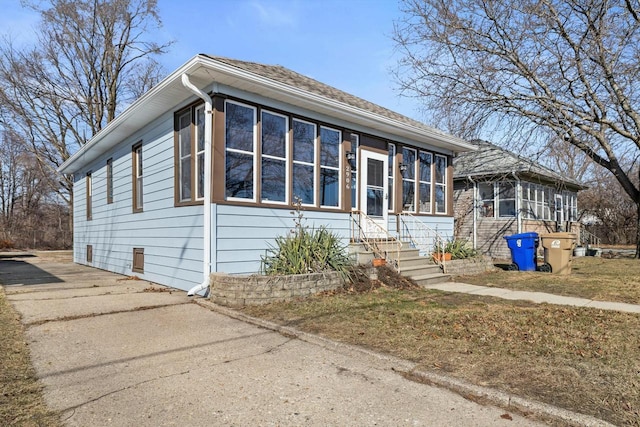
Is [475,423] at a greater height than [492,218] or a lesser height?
lesser

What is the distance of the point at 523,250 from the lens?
11.1 metres

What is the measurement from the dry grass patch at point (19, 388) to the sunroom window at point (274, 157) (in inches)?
168

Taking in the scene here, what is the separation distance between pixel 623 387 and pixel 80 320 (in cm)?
577

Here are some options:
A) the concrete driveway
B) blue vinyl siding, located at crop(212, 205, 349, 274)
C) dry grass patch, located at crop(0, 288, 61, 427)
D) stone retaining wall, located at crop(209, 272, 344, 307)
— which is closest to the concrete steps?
blue vinyl siding, located at crop(212, 205, 349, 274)

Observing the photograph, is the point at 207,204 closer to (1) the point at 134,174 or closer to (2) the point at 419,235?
(1) the point at 134,174

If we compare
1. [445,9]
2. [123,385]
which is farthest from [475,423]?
[445,9]

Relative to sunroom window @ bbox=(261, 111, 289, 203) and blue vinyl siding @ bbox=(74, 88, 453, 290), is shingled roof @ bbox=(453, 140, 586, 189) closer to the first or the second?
blue vinyl siding @ bbox=(74, 88, 453, 290)

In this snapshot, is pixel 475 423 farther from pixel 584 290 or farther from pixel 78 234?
pixel 78 234

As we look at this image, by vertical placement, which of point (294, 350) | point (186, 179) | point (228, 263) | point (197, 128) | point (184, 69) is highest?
point (184, 69)

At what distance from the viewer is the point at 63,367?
356 cm

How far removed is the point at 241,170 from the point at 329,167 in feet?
7.31

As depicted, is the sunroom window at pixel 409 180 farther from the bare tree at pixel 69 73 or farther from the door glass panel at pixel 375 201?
the bare tree at pixel 69 73

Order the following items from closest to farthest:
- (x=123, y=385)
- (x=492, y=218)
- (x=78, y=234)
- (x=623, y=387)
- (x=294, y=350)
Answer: (x=623, y=387), (x=123, y=385), (x=294, y=350), (x=78, y=234), (x=492, y=218)

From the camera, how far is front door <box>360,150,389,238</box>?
963 centimetres
